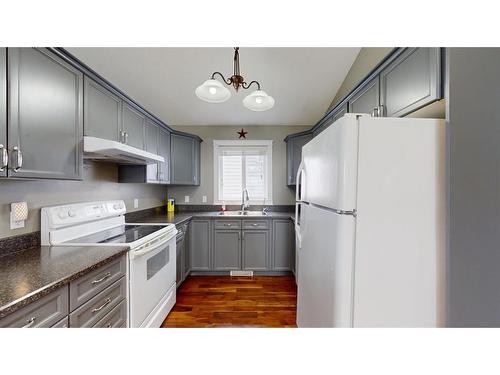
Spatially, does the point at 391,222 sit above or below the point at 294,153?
below

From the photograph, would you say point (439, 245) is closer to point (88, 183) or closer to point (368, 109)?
point (368, 109)

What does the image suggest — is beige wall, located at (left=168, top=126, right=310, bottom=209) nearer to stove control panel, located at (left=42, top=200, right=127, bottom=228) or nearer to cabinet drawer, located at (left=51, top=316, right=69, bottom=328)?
stove control panel, located at (left=42, top=200, right=127, bottom=228)

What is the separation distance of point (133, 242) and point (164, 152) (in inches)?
66.5

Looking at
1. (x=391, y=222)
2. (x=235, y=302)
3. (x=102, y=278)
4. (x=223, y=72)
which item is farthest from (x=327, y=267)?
(x=223, y=72)

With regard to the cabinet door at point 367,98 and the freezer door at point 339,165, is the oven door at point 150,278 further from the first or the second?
the cabinet door at point 367,98

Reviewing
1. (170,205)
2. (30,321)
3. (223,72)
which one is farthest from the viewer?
(170,205)

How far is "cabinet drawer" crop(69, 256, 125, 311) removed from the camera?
1.07 metres

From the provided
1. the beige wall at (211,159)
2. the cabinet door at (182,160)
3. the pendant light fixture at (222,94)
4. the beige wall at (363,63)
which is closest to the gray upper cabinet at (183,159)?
the cabinet door at (182,160)

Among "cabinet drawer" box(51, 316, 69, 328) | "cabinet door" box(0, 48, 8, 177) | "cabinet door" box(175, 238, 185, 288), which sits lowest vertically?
"cabinet door" box(175, 238, 185, 288)

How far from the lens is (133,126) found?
2205mm

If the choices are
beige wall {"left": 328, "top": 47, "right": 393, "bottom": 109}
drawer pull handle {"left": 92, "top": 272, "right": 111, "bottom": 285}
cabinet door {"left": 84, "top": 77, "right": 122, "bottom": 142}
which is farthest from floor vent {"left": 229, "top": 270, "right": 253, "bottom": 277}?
beige wall {"left": 328, "top": 47, "right": 393, "bottom": 109}

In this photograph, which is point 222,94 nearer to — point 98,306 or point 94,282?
point 94,282

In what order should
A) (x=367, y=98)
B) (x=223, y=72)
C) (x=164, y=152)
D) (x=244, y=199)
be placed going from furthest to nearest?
(x=244, y=199)
(x=164, y=152)
(x=223, y=72)
(x=367, y=98)

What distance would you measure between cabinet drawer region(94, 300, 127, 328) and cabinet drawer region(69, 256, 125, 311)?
183mm
